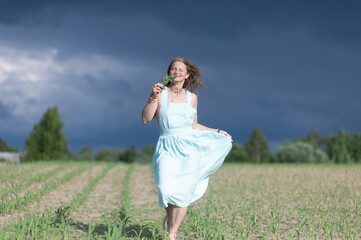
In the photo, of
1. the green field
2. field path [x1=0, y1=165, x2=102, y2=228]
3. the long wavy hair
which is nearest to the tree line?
the green field

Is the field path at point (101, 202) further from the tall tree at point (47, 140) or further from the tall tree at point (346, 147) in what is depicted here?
A: the tall tree at point (47, 140)

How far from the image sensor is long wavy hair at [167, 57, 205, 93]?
6230mm

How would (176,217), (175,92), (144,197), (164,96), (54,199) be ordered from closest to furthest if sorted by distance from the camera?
1. (176,217)
2. (164,96)
3. (175,92)
4. (54,199)
5. (144,197)

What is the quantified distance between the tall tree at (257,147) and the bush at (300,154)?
1562cm

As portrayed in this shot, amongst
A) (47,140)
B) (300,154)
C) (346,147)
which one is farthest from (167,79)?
(300,154)

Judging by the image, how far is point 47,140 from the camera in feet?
116

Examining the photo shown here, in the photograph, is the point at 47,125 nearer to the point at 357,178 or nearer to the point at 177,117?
the point at 357,178

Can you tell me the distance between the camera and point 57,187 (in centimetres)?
1393

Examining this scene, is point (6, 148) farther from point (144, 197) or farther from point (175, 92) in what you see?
point (175, 92)

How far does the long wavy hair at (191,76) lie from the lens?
20.4 ft

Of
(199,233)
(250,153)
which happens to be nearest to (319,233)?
(199,233)

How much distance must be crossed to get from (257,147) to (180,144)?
55.3m

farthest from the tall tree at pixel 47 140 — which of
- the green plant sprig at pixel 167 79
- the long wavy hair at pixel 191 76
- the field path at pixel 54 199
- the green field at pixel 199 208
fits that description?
the green plant sprig at pixel 167 79

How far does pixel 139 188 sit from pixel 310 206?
5261mm
